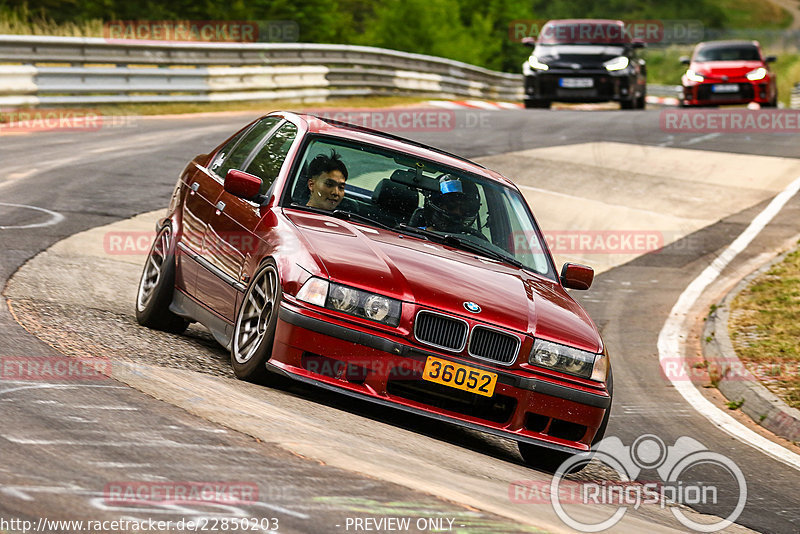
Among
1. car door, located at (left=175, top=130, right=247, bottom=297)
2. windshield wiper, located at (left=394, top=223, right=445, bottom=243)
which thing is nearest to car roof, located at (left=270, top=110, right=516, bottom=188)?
windshield wiper, located at (left=394, top=223, right=445, bottom=243)

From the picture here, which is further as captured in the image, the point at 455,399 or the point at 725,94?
the point at 725,94

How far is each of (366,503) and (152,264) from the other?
4350 mm

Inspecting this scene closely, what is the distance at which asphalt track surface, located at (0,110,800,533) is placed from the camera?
4.21 metres

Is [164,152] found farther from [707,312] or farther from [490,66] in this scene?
[490,66]

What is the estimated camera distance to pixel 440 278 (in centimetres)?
628

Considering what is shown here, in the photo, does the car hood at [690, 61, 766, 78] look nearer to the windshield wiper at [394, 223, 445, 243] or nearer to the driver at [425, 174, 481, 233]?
the driver at [425, 174, 481, 233]

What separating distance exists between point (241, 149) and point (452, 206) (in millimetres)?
1613

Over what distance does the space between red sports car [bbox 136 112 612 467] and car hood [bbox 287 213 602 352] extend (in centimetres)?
1

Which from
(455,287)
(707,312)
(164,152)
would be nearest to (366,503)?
(455,287)

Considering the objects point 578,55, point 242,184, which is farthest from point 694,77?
point 242,184

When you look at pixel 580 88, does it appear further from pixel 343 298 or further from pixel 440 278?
pixel 343 298

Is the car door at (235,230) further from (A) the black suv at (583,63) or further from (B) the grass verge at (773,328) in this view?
(A) the black suv at (583,63)

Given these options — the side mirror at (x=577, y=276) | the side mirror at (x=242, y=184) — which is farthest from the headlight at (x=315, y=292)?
the side mirror at (x=577, y=276)

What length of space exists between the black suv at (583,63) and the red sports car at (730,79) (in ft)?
6.94
